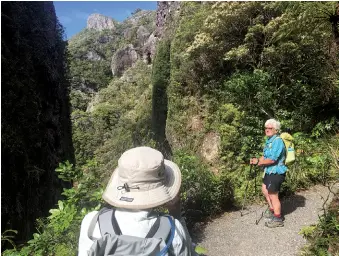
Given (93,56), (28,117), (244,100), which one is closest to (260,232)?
(244,100)

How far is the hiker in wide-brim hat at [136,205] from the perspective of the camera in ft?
5.71

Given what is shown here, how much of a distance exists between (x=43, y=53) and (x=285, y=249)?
34.7ft

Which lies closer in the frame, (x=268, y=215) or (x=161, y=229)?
(x=161, y=229)

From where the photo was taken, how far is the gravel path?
4.91 metres

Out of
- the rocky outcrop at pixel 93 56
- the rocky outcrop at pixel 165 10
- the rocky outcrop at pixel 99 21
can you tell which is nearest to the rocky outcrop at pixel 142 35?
the rocky outcrop at pixel 165 10

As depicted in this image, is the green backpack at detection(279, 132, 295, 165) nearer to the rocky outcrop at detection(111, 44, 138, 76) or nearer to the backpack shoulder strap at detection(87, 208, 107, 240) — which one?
the backpack shoulder strap at detection(87, 208, 107, 240)

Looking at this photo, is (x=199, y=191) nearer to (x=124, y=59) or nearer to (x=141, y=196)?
(x=141, y=196)

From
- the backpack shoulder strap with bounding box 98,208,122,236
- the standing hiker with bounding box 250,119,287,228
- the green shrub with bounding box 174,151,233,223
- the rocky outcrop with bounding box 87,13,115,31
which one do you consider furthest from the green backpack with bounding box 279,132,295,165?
the rocky outcrop with bounding box 87,13,115,31

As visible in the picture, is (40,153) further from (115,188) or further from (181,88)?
(115,188)

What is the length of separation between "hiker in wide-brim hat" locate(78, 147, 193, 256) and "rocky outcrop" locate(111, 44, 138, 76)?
159 feet

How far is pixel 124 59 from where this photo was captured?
51.4m

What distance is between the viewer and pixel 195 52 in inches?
434

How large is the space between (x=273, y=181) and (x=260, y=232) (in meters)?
0.95

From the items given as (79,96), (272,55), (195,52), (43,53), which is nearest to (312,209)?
(272,55)
